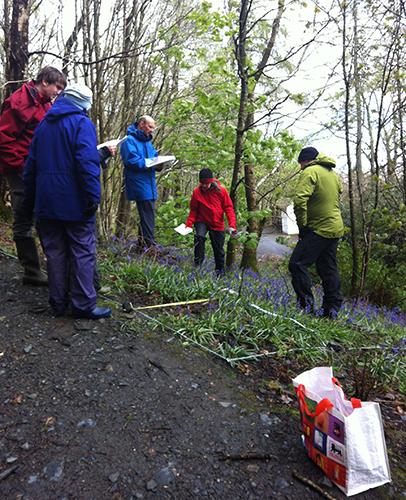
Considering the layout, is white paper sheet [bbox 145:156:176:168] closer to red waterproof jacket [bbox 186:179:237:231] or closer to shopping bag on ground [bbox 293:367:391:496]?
red waterproof jacket [bbox 186:179:237:231]

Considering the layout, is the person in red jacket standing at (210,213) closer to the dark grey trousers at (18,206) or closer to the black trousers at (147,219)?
the black trousers at (147,219)

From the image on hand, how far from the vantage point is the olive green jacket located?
4430 millimetres

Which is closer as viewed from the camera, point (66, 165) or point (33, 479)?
point (33, 479)

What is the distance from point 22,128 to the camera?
3545 millimetres

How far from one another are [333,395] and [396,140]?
7.87m

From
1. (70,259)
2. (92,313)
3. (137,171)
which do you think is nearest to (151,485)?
(92,313)

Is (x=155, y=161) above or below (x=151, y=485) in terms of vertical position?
above

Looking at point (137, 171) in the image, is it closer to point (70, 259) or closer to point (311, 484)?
point (70, 259)

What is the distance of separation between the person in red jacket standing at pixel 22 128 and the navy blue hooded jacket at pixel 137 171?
5.07 ft

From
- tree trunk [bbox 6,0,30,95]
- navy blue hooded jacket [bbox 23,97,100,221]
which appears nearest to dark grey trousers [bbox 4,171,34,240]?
navy blue hooded jacket [bbox 23,97,100,221]

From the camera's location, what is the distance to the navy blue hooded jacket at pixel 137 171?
511 cm

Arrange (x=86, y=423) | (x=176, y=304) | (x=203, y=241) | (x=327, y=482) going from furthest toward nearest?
(x=203, y=241) < (x=176, y=304) < (x=86, y=423) < (x=327, y=482)

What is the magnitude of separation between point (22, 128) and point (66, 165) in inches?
36.7

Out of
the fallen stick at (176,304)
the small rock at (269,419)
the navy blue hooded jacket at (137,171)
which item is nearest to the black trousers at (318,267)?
the fallen stick at (176,304)
